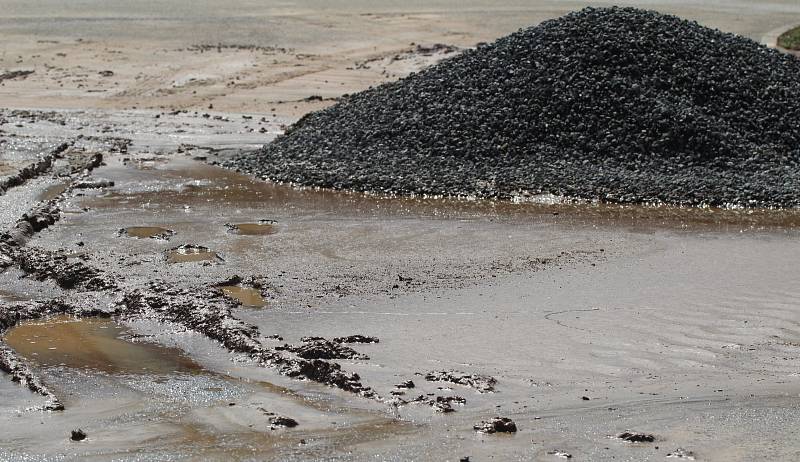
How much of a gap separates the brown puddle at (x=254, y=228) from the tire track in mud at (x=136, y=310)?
2.02 m

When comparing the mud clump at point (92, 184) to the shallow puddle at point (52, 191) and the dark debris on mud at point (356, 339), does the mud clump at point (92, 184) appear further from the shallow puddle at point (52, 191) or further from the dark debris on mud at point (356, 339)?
the dark debris on mud at point (356, 339)

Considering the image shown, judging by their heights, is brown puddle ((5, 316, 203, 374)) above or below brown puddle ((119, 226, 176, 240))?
below

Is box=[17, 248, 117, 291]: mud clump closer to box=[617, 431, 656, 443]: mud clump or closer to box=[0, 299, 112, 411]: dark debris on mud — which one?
box=[0, 299, 112, 411]: dark debris on mud

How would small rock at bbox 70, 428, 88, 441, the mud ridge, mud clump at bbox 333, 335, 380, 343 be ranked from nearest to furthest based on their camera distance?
small rock at bbox 70, 428, 88, 441, mud clump at bbox 333, 335, 380, 343, the mud ridge

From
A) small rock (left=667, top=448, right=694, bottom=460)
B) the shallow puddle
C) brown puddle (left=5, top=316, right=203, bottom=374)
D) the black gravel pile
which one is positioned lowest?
brown puddle (left=5, top=316, right=203, bottom=374)

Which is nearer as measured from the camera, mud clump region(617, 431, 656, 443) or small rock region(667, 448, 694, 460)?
small rock region(667, 448, 694, 460)

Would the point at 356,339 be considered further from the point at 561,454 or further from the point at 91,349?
the point at 561,454

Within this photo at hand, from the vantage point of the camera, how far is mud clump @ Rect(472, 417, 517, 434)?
6879mm

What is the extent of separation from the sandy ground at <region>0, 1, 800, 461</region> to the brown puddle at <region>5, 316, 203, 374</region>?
28mm

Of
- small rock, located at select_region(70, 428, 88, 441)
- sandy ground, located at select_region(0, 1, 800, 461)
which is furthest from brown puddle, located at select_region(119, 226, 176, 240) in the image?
small rock, located at select_region(70, 428, 88, 441)

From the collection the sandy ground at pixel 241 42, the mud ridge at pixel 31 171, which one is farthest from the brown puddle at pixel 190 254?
the sandy ground at pixel 241 42

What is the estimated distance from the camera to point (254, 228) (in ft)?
40.7

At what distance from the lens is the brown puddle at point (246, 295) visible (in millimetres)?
9570

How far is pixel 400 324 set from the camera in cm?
905
